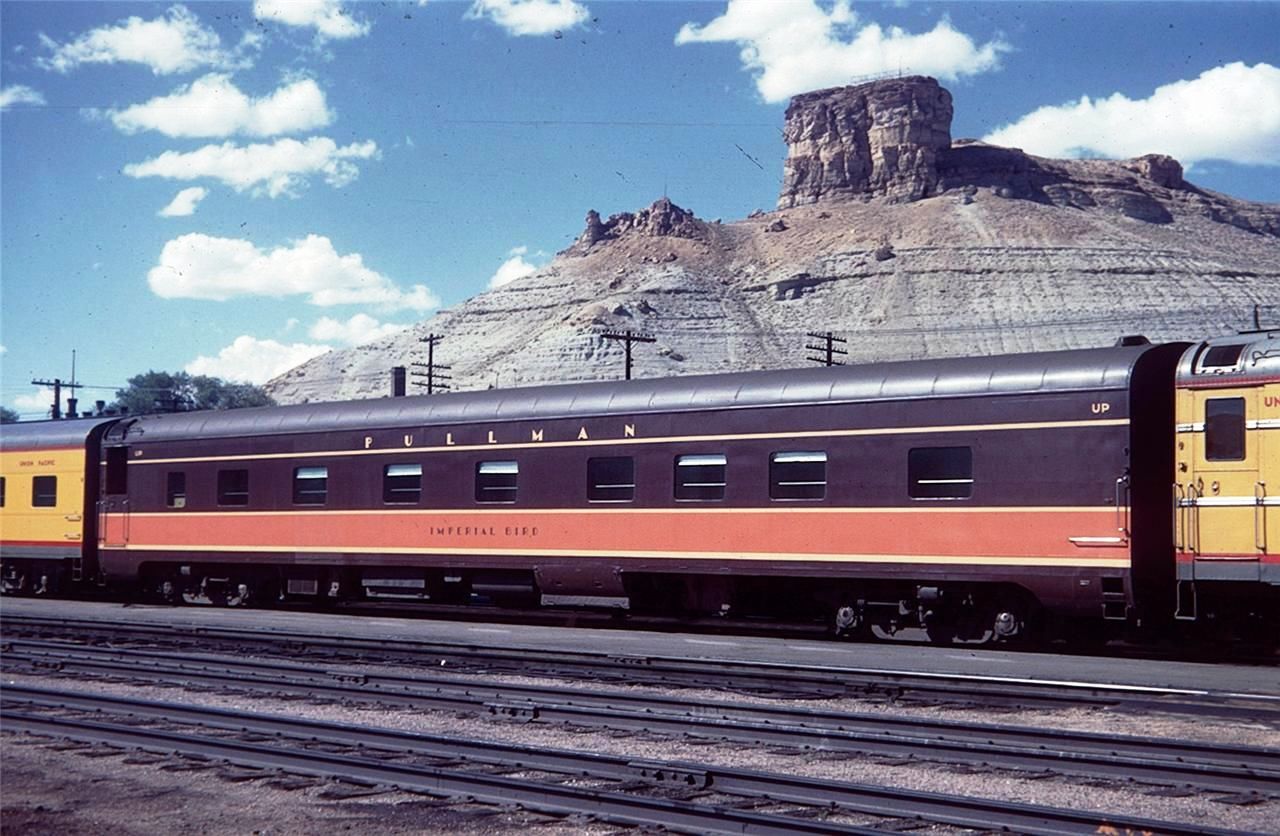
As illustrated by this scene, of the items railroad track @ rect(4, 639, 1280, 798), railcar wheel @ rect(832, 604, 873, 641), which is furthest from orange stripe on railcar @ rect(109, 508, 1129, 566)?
railroad track @ rect(4, 639, 1280, 798)

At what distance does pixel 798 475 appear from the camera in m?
19.0

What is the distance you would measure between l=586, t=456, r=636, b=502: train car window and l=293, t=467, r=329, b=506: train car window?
6.05 meters

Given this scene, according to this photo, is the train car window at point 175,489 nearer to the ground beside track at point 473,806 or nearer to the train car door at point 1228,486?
the ground beside track at point 473,806

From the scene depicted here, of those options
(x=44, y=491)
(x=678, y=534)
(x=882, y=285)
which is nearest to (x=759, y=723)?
(x=678, y=534)

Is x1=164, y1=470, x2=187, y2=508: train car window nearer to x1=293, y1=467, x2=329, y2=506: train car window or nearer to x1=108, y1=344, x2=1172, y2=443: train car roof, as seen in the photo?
x1=108, y1=344, x2=1172, y2=443: train car roof

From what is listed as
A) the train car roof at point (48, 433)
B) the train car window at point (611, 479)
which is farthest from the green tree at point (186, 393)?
the train car window at point (611, 479)

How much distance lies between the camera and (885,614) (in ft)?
60.3

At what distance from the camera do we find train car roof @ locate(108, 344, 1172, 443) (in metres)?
17.0

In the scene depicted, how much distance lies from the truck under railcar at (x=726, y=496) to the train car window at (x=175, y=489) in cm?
4

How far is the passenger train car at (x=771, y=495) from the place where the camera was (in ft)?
52.8

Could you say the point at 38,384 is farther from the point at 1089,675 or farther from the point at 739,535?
the point at 1089,675

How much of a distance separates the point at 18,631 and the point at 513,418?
8.59 metres

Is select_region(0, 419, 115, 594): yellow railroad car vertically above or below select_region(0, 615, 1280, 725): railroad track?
above

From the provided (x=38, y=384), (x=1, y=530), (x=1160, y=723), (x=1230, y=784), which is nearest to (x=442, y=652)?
(x=1160, y=723)
